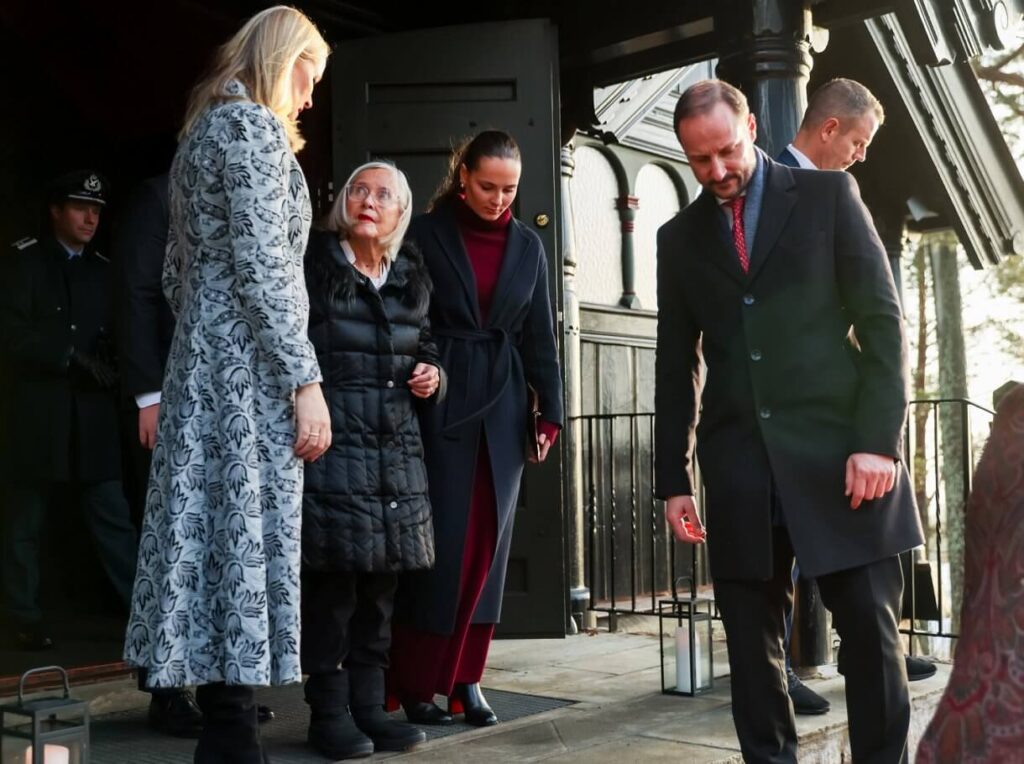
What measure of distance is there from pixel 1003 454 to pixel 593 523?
5.26 meters

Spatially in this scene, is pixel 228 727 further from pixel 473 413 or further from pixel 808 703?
pixel 808 703

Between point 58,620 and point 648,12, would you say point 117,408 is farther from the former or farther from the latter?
point 648,12

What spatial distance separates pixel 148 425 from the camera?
Result: 2.89 m

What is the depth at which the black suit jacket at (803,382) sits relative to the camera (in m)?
2.48

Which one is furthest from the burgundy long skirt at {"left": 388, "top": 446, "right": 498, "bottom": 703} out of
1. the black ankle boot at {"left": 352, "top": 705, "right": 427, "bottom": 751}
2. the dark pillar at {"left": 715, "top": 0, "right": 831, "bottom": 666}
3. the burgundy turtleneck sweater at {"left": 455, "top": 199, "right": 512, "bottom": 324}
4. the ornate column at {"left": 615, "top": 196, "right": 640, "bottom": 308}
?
the ornate column at {"left": 615, "top": 196, "right": 640, "bottom": 308}

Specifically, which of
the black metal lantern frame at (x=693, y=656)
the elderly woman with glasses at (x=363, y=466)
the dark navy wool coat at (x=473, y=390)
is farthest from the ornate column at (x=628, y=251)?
the elderly woman with glasses at (x=363, y=466)

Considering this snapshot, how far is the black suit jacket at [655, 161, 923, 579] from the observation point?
2482 millimetres

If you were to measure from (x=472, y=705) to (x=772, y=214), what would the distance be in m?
1.78

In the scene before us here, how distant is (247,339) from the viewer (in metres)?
2.50

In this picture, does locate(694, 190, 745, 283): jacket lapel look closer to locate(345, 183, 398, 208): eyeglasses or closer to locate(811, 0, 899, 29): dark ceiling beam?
locate(345, 183, 398, 208): eyeglasses

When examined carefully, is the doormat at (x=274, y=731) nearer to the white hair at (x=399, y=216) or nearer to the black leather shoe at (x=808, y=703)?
the black leather shoe at (x=808, y=703)

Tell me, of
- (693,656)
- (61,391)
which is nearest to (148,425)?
(693,656)

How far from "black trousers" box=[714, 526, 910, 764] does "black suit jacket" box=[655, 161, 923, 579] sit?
0.07 metres

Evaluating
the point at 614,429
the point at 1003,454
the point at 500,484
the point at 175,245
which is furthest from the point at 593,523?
the point at 1003,454
